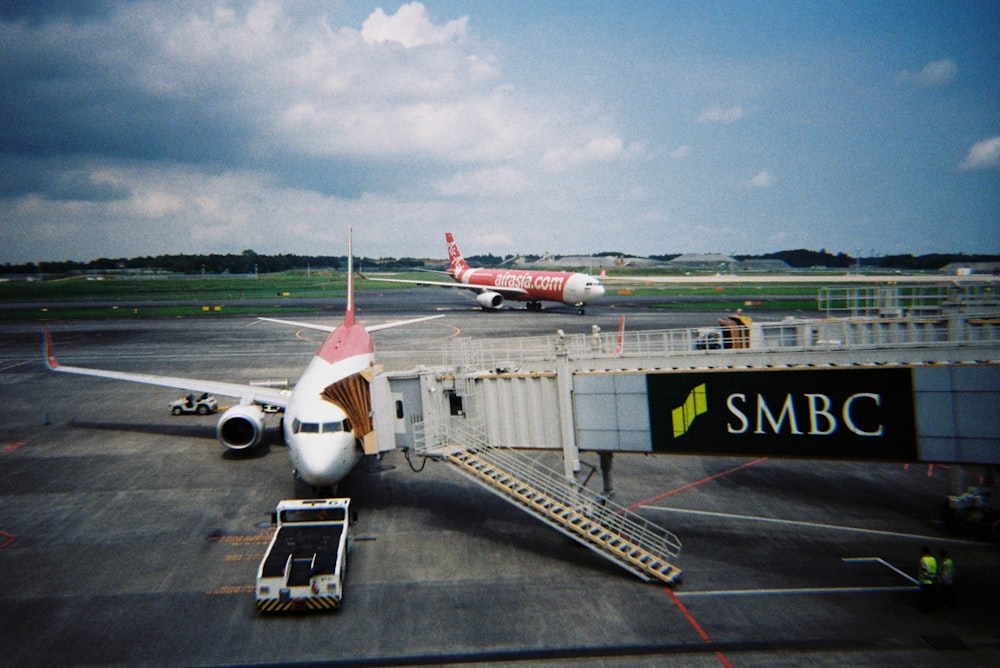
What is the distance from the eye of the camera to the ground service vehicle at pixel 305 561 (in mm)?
17453

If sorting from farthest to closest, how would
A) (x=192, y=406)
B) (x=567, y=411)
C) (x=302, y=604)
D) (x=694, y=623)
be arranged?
1. (x=192, y=406)
2. (x=567, y=411)
3. (x=302, y=604)
4. (x=694, y=623)

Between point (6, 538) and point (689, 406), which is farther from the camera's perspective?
point (6, 538)

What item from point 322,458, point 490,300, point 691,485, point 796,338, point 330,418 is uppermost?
point 490,300

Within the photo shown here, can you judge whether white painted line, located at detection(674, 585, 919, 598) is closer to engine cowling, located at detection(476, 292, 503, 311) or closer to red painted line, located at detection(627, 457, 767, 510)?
red painted line, located at detection(627, 457, 767, 510)

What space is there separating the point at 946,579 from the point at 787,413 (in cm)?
619

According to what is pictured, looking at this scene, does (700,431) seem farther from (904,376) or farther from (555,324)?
(555,324)

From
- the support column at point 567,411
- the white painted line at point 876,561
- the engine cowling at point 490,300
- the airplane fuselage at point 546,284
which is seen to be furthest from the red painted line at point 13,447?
the airplane fuselage at point 546,284

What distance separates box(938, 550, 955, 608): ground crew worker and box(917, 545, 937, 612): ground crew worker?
0.44 metres

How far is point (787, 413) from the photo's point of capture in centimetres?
1906

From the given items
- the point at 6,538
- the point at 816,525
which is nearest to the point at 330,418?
the point at 6,538

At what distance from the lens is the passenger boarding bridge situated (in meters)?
17.8

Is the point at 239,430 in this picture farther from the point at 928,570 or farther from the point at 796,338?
the point at 928,570

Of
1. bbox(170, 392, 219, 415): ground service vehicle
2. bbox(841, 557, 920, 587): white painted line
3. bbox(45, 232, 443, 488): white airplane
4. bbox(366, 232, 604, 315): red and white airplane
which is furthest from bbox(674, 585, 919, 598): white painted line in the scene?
bbox(366, 232, 604, 315): red and white airplane

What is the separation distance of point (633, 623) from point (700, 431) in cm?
661
